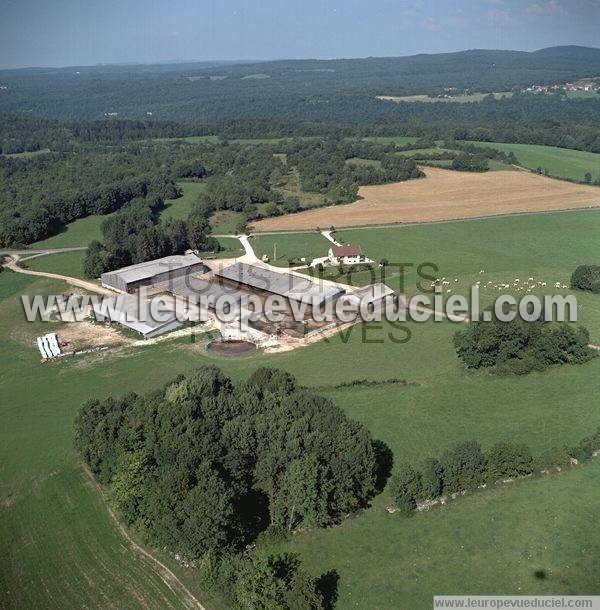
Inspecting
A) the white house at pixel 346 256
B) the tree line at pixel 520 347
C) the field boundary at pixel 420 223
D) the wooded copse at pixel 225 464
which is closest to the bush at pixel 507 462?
the wooded copse at pixel 225 464

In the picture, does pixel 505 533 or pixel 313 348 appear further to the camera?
pixel 313 348

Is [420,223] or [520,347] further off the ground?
[420,223]

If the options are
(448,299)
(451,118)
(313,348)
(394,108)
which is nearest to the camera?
(313,348)

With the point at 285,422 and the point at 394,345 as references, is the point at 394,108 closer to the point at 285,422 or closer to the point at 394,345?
the point at 394,345

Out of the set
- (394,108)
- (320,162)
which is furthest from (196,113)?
(320,162)

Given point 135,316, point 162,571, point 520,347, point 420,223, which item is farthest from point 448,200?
point 162,571

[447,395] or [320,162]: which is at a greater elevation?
[320,162]

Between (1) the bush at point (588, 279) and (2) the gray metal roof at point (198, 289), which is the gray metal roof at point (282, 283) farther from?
(1) the bush at point (588, 279)

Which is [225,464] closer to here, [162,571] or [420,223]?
[162,571]
